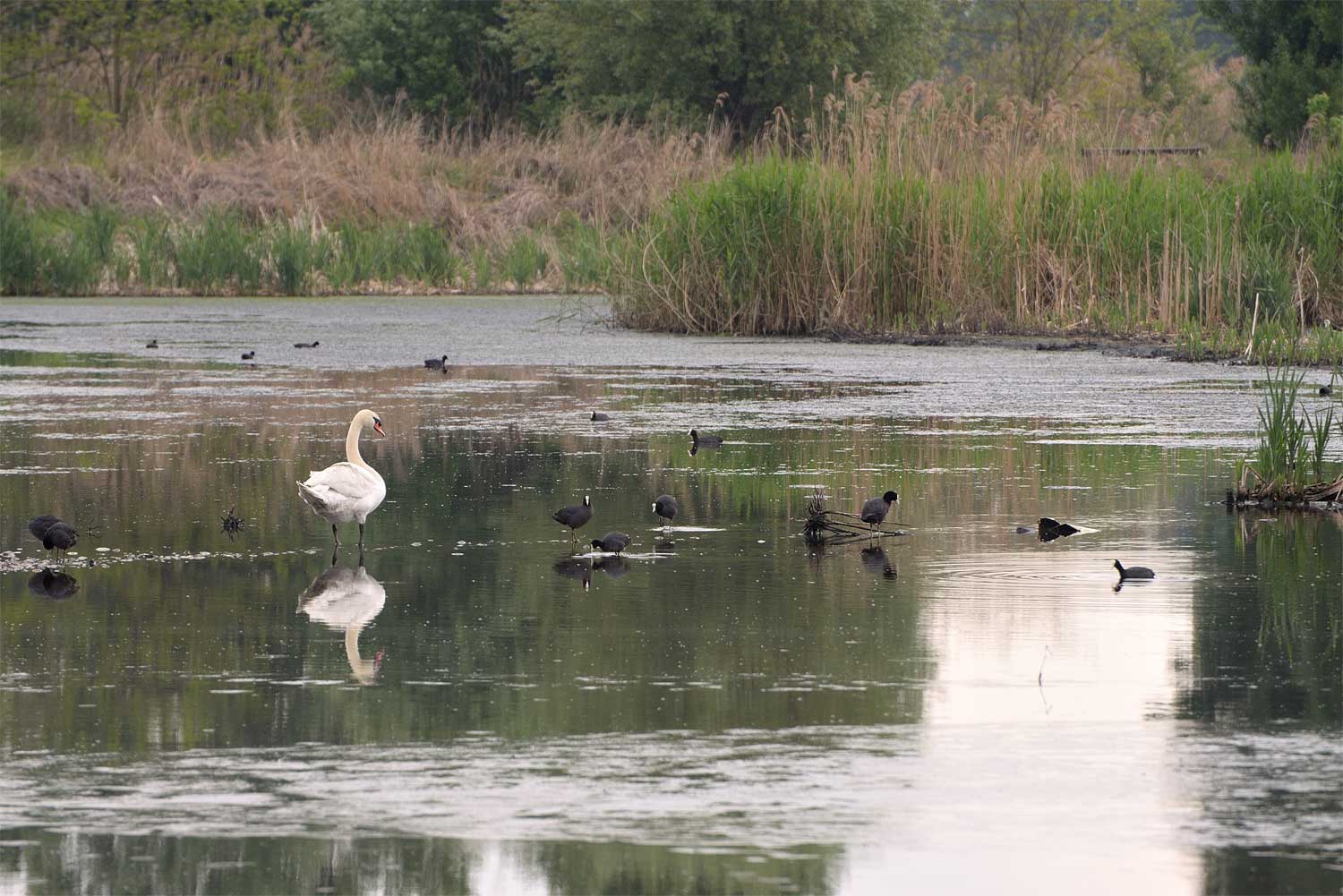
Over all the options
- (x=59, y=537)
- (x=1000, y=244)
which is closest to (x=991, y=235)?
(x=1000, y=244)

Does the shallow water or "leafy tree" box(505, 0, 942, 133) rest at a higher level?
"leafy tree" box(505, 0, 942, 133)

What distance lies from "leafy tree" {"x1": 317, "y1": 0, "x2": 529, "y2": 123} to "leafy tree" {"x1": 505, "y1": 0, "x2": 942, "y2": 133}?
2.53 m

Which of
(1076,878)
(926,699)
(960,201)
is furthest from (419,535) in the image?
(960,201)

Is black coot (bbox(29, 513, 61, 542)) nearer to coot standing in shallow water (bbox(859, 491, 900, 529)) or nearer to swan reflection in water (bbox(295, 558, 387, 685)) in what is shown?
swan reflection in water (bbox(295, 558, 387, 685))

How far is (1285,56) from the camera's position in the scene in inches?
1629

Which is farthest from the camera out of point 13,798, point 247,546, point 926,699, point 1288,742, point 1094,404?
point 1094,404

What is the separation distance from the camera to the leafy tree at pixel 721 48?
46875 mm

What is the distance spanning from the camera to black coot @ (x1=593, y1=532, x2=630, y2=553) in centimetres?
795

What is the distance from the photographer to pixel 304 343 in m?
19.6

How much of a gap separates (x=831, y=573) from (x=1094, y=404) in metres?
6.57

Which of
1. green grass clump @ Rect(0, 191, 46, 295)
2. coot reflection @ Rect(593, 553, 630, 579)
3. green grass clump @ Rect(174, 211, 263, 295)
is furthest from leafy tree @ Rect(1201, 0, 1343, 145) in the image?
coot reflection @ Rect(593, 553, 630, 579)

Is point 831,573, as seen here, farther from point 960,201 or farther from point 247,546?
point 960,201

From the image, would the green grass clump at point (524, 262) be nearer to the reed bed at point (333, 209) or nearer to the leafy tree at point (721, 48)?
the reed bed at point (333, 209)

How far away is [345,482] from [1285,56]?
119ft
